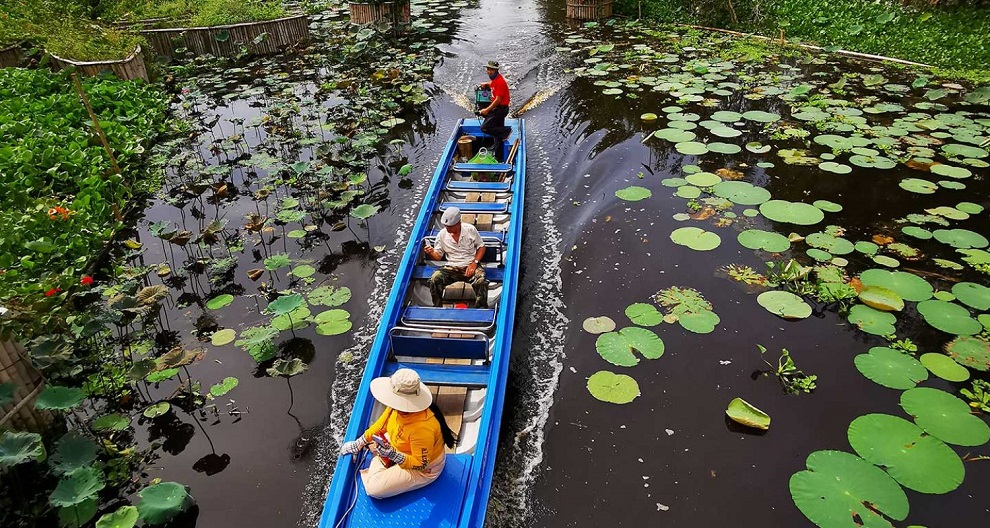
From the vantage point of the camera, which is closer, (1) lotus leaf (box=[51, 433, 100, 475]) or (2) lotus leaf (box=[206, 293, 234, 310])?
(1) lotus leaf (box=[51, 433, 100, 475])

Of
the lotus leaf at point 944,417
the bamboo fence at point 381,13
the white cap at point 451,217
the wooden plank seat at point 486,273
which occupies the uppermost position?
the bamboo fence at point 381,13

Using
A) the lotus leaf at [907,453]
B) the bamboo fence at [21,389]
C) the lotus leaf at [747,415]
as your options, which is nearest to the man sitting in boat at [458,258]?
the lotus leaf at [747,415]

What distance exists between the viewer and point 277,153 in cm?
994

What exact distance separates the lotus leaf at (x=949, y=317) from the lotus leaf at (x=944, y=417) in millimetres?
996

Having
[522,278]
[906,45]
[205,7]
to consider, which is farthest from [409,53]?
[906,45]

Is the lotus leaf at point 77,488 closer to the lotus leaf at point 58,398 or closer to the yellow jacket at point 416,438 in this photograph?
the lotus leaf at point 58,398

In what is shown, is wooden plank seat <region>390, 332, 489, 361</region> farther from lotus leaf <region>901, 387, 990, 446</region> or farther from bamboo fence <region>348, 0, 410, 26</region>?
bamboo fence <region>348, 0, 410, 26</region>

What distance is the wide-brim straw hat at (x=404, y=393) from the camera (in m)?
3.40

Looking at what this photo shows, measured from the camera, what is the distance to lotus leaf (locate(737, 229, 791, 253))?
7035mm

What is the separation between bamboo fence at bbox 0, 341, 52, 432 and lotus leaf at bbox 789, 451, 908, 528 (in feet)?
20.7

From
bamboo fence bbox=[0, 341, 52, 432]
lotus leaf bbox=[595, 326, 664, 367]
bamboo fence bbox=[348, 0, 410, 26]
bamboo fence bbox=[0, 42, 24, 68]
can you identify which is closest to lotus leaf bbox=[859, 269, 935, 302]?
lotus leaf bbox=[595, 326, 664, 367]

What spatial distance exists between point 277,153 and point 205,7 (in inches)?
371

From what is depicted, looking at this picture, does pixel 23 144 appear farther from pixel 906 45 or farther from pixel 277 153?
pixel 906 45

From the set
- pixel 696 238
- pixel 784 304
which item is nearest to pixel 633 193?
pixel 696 238
